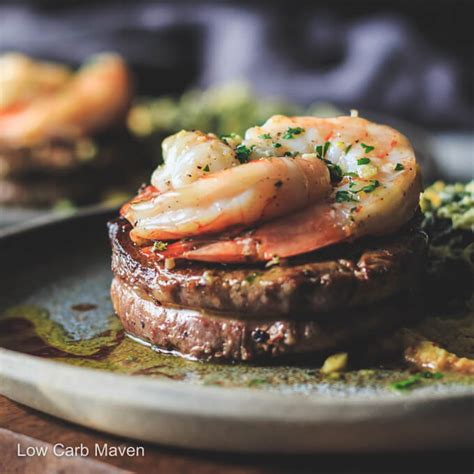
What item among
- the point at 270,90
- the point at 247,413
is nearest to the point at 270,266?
the point at 247,413

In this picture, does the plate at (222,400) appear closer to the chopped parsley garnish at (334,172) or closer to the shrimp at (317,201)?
the shrimp at (317,201)

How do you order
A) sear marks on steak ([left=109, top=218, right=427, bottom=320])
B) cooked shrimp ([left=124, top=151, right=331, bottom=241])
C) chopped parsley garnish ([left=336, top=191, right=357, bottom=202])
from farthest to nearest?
chopped parsley garnish ([left=336, top=191, right=357, bottom=202]) < cooked shrimp ([left=124, top=151, right=331, bottom=241]) < sear marks on steak ([left=109, top=218, right=427, bottom=320])

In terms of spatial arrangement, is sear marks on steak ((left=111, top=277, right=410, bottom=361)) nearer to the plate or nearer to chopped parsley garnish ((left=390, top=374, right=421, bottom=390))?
the plate

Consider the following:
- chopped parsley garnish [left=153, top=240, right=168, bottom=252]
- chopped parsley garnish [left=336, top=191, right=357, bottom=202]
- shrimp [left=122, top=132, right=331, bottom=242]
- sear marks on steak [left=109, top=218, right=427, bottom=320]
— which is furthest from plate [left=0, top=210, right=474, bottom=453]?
chopped parsley garnish [left=336, top=191, right=357, bottom=202]

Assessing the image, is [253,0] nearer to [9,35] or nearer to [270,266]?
[9,35]

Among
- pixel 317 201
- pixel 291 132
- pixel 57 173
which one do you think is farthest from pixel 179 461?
pixel 57 173

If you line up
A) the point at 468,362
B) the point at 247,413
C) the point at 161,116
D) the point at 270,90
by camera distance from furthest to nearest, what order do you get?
1. the point at 270,90
2. the point at 161,116
3. the point at 468,362
4. the point at 247,413
